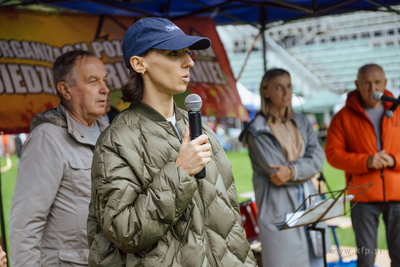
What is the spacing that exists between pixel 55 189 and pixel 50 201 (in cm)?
7

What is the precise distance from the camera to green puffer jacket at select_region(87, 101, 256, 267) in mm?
1425

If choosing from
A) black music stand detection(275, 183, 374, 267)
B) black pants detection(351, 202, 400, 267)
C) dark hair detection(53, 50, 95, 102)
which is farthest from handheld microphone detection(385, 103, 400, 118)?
dark hair detection(53, 50, 95, 102)

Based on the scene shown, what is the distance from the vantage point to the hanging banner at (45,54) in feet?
11.7

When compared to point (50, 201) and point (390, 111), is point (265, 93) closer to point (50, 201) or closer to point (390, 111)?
point (390, 111)

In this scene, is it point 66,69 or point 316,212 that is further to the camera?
point 316,212

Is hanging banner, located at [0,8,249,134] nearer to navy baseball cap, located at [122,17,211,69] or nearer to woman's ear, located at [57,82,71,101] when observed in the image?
woman's ear, located at [57,82,71,101]

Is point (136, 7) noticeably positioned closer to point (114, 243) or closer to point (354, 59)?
point (114, 243)

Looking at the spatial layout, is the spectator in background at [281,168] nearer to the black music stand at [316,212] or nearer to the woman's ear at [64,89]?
the black music stand at [316,212]

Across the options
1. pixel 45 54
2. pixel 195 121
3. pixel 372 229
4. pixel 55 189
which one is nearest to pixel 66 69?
pixel 55 189

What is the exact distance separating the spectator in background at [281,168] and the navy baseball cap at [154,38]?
1.97 meters

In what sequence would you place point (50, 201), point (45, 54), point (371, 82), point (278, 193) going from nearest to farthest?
point (50, 201) < point (278, 193) < point (371, 82) < point (45, 54)

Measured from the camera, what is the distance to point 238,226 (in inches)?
67.2

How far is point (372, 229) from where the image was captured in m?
3.66

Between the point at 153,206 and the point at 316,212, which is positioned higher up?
the point at 153,206
